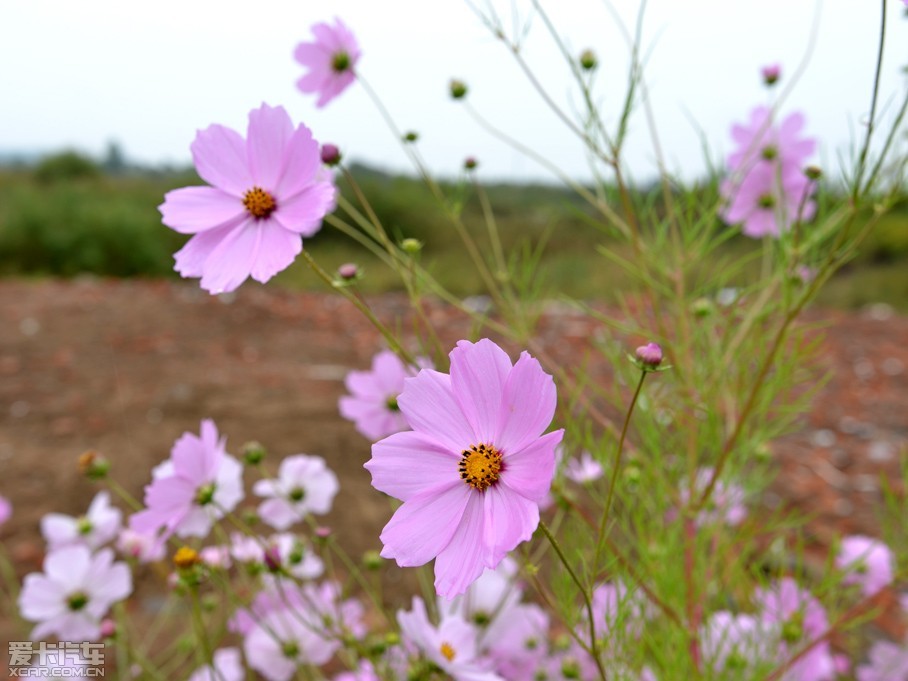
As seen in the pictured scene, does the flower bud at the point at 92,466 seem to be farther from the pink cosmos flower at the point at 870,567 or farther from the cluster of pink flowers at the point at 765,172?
the pink cosmos flower at the point at 870,567

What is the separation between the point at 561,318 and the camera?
368 centimetres

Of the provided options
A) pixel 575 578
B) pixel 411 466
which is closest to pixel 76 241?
pixel 411 466

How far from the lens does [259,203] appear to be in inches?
21.5

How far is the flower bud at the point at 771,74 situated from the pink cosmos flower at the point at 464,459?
683 mm

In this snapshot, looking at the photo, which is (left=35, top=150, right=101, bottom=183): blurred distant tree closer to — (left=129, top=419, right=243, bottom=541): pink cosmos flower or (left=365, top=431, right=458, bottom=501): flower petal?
(left=129, top=419, right=243, bottom=541): pink cosmos flower

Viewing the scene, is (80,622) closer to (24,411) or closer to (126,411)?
(126,411)

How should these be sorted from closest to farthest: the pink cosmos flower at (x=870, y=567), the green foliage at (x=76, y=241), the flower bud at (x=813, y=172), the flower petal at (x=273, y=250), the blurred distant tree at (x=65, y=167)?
the flower petal at (x=273, y=250) < the flower bud at (x=813, y=172) < the pink cosmos flower at (x=870, y=567) < the green foliage at (x=76, y=241) < the blurred distant tree at (x=65, y=167)

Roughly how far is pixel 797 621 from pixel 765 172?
55 centimetres

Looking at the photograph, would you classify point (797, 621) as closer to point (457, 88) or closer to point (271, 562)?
point (271, 562)

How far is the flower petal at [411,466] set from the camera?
42 centimetres

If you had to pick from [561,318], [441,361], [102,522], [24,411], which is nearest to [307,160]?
[441,361]

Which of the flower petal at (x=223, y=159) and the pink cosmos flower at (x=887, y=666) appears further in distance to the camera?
the pink cosmos flower at (x=887, y=666)

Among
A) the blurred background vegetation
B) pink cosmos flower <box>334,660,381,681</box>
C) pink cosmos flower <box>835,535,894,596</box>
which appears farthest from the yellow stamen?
the blurred background vegetation

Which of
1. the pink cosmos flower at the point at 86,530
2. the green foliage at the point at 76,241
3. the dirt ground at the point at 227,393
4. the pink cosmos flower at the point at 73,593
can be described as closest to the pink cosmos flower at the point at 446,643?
the pink cosmos flower at the point at 73,593
